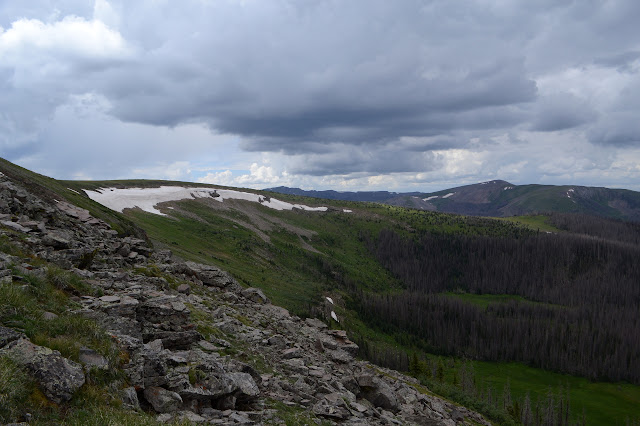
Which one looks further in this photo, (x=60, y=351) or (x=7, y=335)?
(x=60, y=351)

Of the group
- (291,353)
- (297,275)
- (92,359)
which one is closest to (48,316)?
(92,359)

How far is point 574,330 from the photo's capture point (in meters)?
149

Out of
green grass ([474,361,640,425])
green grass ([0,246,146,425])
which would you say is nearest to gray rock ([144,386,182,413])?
green grass ([0,246,146,425])

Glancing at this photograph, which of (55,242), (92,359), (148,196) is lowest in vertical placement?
(92,359)

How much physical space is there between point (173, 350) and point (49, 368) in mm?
7356

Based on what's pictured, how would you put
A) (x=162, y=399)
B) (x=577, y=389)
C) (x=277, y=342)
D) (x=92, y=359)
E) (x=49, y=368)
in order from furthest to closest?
(x=577, y=389) → (x=277, y=342) → (x=162, y=399) → (x=92, y=359) → (x=49, y=368)

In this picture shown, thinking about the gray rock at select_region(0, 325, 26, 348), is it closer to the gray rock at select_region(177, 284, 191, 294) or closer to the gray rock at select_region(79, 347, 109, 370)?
the gray rock at select_region(79, 347, 109, 370)

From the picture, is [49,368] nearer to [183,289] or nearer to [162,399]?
[162,399]

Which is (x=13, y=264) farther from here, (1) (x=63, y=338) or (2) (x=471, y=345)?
(2) (x=471, y=345)

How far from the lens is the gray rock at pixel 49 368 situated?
910 centimetres

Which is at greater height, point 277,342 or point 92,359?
point 92,359

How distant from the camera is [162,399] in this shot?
11.5 m

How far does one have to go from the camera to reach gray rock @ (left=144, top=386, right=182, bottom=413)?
11.4 metres

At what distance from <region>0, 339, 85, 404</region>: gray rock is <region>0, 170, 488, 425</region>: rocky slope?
25 mm
